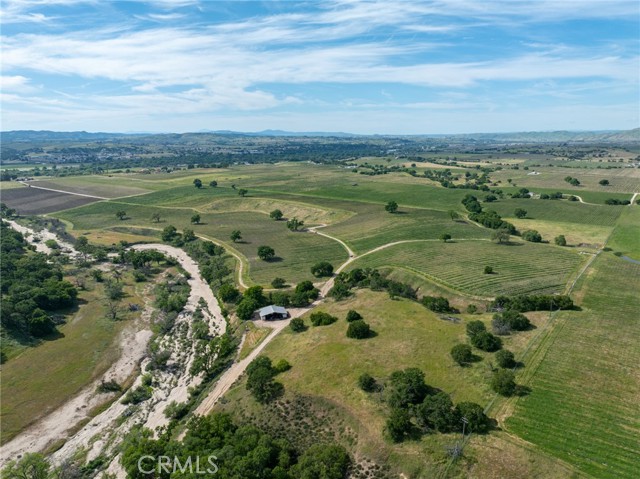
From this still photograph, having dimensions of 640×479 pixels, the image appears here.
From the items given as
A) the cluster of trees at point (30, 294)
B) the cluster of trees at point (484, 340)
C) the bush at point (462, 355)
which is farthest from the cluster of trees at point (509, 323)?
the cluster of trees at point (30, 294)

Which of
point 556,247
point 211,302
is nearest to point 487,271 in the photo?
point 556,247

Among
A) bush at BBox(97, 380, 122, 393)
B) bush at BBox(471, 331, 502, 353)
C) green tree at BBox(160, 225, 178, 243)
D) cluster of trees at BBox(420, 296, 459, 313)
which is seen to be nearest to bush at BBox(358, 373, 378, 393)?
bush at BBox(471, 331, 502, 353)

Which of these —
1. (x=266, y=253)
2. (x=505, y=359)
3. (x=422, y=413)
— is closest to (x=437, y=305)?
(x=505, y=359)

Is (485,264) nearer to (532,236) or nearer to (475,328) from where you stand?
(532,236)

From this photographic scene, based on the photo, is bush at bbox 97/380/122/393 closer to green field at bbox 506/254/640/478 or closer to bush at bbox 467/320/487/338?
bush at bbox 467/320/487/338

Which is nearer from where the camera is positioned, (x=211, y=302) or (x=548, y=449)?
(x=548, y=449)

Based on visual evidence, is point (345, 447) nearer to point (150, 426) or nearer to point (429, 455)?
point (429, 455)
